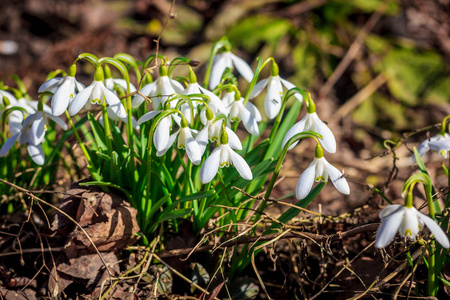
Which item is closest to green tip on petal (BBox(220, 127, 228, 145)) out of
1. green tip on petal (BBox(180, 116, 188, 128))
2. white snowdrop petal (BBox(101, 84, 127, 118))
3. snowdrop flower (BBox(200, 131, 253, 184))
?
snowdrop flower (BBox(200, 131, 253, 184))

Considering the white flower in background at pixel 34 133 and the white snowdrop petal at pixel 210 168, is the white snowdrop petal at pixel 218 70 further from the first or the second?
the white flower in background at pixel 34 133

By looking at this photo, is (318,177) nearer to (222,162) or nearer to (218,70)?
(222,162)

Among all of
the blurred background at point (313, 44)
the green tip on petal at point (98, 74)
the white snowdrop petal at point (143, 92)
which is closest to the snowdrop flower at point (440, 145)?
the white snowdrop petal at point (143, 92)

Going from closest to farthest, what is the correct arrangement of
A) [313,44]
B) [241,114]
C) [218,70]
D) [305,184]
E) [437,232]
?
[437,232] → [305,184] → [241,114] → [218,70] → [313,44]

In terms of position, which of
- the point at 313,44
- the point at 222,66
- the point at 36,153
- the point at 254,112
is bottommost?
the point at 313,44

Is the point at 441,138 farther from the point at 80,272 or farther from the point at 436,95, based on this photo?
the point at 436,95

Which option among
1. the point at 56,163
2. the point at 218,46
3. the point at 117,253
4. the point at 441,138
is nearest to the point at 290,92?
the point at 218,46

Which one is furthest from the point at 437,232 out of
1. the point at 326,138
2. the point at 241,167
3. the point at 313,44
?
the point at 313,44

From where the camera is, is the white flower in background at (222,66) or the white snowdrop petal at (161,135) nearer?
the white snowdrop petal at (161,135)

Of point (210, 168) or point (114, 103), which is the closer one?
point (210, 168)
